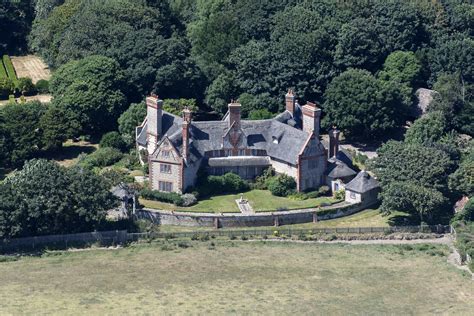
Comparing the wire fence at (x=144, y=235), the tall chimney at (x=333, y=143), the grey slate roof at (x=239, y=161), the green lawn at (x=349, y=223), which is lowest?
the wire fence at (x=144, y=235)

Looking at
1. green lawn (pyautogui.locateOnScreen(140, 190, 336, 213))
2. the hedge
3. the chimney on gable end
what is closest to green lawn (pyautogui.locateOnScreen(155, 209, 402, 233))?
green lawn (pyautogui.locateOnScreen(140, 190, 336, 213))

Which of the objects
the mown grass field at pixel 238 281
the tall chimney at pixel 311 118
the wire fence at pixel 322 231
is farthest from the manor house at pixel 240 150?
the mown grass field at pixel 238 281

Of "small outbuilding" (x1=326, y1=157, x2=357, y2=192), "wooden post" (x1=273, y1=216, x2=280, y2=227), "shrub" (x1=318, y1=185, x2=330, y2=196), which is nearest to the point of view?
"wooden post" (x1=273, y1=216, x2=280, y2=227)

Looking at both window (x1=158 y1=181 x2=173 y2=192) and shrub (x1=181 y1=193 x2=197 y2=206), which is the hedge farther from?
shrub (x1=181 y1=193 x2=197 y2=206)

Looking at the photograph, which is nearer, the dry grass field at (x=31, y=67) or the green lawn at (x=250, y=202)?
the green lawn at (x=250, y=202)

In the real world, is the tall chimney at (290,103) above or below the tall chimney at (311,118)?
above

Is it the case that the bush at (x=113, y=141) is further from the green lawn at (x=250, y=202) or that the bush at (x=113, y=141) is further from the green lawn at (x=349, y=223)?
the green lawn at (x=349, y=223)
